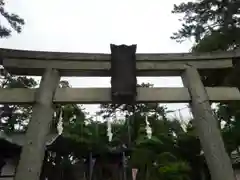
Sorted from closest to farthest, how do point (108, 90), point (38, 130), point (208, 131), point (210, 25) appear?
point (38, 130), point (208, 131), point (108, 90), point (210, 25)

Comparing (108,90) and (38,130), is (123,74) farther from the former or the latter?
(38,130)

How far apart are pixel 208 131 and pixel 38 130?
3.09 metres

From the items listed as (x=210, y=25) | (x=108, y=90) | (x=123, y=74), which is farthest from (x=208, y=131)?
(x=210, y=25)

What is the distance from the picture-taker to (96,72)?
6.47 meters

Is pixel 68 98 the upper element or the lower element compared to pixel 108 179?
upper

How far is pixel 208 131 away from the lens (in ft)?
18.5

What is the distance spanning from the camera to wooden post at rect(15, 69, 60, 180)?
502 cm

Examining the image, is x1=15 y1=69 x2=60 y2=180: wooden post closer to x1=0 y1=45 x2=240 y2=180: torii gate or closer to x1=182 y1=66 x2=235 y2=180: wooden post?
x1=0 y1=45 x2=240 y2=180: torii gate

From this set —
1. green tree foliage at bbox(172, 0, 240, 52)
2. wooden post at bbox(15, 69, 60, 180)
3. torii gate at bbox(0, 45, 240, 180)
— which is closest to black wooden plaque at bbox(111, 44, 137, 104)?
torii gate at bbox(0, 45, 240, 180)

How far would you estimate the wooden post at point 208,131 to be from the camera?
5.36 metres

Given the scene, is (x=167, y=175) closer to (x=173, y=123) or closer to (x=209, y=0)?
(x=173, y=123)

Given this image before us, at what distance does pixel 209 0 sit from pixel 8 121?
11.9 meters

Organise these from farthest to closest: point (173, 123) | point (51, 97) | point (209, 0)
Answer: point (173, 123), point (209, 0), point (51, 97)

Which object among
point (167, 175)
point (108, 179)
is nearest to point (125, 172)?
point (108, 179)
